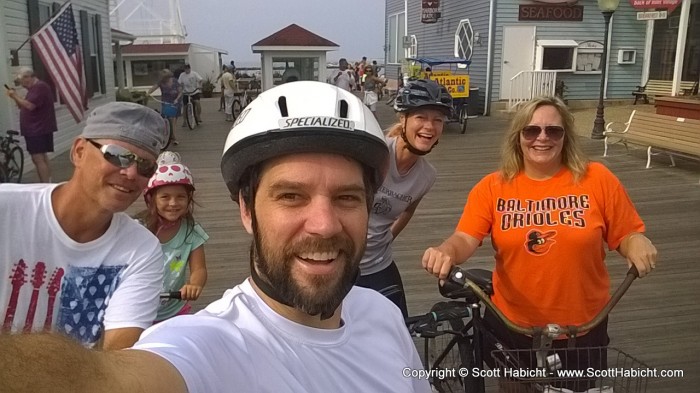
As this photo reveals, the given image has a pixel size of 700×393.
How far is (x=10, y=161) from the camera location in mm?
10273

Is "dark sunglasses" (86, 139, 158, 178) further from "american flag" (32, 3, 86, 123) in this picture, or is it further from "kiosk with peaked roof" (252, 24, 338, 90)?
"kiosk with peaked roof" (252, 24, 338, 90)

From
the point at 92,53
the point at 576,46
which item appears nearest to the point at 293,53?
the point at 92,53

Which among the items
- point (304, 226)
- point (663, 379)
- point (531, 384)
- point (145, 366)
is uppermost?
point (304, 226)

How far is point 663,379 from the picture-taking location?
406cm

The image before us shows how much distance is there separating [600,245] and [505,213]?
0.45 m

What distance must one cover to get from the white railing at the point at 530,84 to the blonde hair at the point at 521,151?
705 inches

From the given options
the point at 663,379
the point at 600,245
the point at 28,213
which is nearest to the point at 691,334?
the point at 663,379

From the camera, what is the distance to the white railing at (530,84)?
20188 millimetres

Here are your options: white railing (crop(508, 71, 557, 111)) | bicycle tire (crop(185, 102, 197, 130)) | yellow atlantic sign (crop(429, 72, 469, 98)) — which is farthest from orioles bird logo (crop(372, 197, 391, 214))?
white railing (crop(508, 71, 557, 111))

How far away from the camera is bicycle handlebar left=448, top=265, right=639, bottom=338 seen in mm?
2395

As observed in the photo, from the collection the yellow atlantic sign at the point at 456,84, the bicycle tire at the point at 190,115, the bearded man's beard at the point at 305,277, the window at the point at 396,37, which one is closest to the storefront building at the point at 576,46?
the yellow atlantic sign at the point at 456,84

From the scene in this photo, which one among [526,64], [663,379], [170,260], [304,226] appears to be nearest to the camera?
[304,226]

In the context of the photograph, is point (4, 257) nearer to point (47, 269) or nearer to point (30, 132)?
point (47, 269)

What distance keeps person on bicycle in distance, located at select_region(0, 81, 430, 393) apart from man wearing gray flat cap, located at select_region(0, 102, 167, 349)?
87cm
